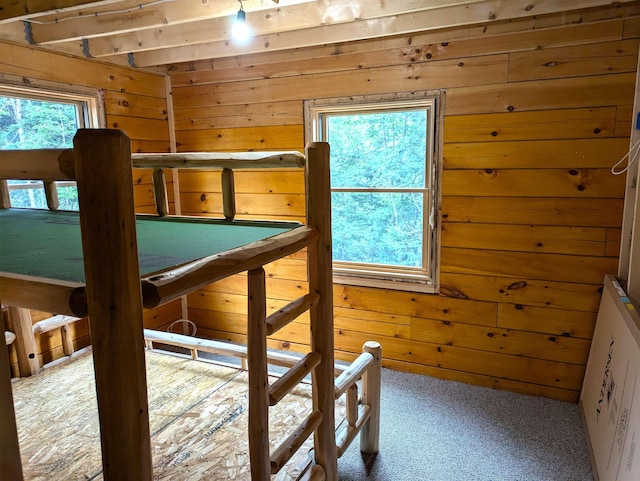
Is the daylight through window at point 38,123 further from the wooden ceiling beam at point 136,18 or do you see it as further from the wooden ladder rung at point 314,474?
the wooden ladder rung at point 314,474

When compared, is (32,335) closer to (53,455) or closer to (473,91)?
(53,455)

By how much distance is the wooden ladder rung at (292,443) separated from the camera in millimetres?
1513

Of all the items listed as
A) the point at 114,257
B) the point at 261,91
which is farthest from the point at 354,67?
the point at 114,257

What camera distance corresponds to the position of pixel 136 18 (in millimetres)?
2377

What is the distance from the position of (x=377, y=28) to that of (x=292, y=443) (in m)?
2.31

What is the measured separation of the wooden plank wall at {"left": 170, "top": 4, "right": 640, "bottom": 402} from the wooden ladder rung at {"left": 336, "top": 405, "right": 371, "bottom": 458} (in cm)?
96

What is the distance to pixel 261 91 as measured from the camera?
3.29 meters

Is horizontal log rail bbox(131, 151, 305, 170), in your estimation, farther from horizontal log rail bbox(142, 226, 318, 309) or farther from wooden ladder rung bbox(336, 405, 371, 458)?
wooden ladder rung bbox(336, 405, 371, 458)

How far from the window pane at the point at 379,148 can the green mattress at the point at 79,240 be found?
1456 millimetres

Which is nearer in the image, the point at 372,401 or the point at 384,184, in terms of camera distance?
the point at 372,401

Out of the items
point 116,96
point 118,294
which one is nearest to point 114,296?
point 118,294

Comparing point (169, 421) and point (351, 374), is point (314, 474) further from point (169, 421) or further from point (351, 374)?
point (169, 421)

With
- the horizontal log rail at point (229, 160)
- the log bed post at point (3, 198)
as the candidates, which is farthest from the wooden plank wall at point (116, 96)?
the horizontal log rail at point (229, 160)

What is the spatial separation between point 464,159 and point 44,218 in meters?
2.29
